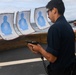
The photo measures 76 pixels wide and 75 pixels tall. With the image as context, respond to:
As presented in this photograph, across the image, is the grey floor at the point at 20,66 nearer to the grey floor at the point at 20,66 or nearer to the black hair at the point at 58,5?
the grey floor at the point at 20,66

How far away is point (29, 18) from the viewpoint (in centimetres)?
995

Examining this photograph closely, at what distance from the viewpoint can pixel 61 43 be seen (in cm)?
296

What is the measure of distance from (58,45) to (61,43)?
0.06 meters

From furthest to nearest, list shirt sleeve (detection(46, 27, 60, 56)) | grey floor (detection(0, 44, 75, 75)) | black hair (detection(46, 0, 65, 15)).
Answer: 1. grey floor (detection(0, 44, 75, 75))
2. black hair (detection(46, 0, 65, 15))
3. shirt sleeve (detection(46, 27, 60, 56))

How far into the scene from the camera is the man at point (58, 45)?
2.91 m

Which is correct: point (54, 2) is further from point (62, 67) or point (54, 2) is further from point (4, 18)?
point (4, 18)

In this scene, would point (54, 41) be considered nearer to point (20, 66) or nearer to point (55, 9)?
point (55, 9)

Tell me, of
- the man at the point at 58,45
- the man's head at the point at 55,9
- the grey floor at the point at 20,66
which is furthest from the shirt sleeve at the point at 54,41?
the grey floor at the point at 20,66

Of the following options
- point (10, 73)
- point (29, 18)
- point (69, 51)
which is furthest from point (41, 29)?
point (69, 51)

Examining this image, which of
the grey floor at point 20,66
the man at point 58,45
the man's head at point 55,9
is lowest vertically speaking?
the grey floor at point 20,66

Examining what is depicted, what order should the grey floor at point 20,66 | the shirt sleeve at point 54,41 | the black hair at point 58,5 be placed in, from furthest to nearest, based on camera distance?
the grey floor at point 20,66 < the black hair at point 58,5 < the shirt sleeve at point 54,41

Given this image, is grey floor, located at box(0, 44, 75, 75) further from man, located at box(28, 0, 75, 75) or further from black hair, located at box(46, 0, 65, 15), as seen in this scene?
black hair, located at box(46, 0, 65, 15)

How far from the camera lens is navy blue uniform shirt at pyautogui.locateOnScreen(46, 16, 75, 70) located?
290 centimetres

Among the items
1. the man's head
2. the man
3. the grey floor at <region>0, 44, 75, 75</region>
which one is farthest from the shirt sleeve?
the grey floor at <region>0, 44, 75, 75</region>
